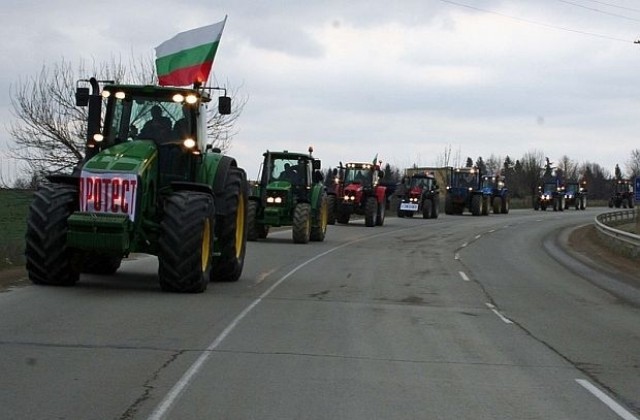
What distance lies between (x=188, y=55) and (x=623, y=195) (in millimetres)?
73239

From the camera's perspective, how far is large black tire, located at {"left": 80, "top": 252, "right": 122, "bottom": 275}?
16.5 m

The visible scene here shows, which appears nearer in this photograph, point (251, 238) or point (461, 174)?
point (251, 238)

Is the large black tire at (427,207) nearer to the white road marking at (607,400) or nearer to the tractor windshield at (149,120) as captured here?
the tractor windshield at (149,120)

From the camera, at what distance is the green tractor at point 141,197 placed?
1370 cm

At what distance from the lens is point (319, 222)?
3097 cm

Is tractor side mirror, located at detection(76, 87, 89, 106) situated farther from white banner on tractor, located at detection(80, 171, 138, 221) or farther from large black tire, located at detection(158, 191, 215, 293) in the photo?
large black tire, located at detection(158, 191, 215, 293)

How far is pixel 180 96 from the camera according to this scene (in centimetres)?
1555

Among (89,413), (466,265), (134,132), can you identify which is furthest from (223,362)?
(466,265)

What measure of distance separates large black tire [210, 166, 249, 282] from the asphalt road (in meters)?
0.37

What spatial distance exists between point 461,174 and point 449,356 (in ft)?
173

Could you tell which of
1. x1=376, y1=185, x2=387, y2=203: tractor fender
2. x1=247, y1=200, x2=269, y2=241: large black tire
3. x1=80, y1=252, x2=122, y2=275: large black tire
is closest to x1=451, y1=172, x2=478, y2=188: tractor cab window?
x1=376, y1=185, x2=387, y2=203: tractor fender

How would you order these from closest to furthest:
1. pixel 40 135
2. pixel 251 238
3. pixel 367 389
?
pixel 367 389, pixel 251 238, pixel 40 135

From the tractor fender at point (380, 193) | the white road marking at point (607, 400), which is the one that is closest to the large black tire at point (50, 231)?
the white road marking at point (607, 400)

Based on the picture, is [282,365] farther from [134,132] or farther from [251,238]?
[251,238]
